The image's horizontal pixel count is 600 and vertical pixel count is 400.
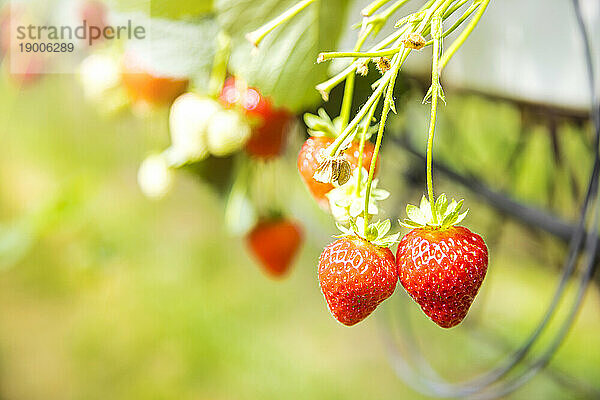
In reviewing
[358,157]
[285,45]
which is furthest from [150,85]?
[358,157]

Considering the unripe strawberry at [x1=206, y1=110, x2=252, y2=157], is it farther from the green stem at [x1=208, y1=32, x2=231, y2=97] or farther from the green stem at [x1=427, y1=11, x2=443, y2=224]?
the green stem at [x1=427, y1=11, x2=443, y2=224]

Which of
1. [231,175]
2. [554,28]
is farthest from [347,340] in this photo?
[554,28]

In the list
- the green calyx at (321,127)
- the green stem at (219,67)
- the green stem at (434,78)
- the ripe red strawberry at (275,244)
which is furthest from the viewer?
the ripe red strawberry at (275,244)

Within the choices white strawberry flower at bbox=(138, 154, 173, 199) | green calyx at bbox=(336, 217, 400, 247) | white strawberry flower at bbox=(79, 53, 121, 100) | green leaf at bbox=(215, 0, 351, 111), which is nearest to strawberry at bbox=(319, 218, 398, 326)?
green calyx at bbox=(336, 217, 400, 247)

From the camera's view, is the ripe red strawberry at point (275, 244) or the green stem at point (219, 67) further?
the ripe red strawberry at point (275, 244)

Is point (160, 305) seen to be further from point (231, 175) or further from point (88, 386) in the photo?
point (231, 175)

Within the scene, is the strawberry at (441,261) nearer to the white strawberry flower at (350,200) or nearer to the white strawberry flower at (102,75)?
the white strawberry flower at (350,200)

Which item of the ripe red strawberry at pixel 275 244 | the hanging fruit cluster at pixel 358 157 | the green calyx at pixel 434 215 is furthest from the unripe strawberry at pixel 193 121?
the green calyx at pixel 434 215
